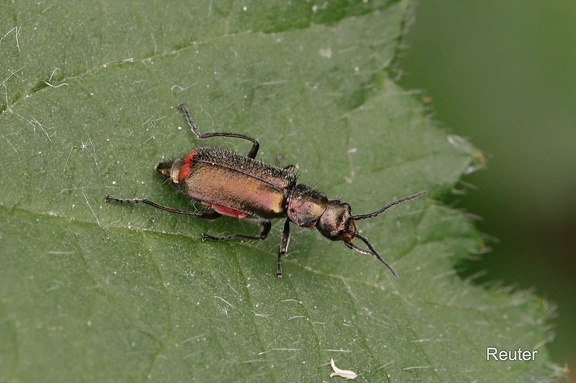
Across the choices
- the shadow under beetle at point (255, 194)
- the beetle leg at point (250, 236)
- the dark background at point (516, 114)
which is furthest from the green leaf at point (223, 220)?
the dark background at point (516, 114)

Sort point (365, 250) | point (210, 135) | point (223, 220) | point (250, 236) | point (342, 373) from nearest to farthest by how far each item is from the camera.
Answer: point (342, 373), point (250, 236), point (210, 135), point (223, 220), point (365, 250)

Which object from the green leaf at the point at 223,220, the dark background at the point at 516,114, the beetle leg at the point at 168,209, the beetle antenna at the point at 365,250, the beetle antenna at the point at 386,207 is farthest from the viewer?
the dark background at the point at 516,114

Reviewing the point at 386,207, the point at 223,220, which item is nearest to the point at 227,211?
the point at 223,220

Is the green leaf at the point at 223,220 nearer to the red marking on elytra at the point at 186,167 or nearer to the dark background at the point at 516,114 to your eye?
the red marking on elytra at the point at 186,167

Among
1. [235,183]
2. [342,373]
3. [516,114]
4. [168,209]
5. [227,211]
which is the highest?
[516,114]

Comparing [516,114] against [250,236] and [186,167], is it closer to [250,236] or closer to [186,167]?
[250,236]

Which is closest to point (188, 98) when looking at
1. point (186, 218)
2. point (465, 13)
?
point (186, 218)

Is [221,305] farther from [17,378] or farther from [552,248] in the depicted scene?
[552,248]

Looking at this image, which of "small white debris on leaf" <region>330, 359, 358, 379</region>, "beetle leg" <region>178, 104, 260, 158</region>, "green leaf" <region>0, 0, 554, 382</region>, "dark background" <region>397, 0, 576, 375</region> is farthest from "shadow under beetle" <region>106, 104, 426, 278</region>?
"dark background" <region>397, 0, 576, 375</region>
